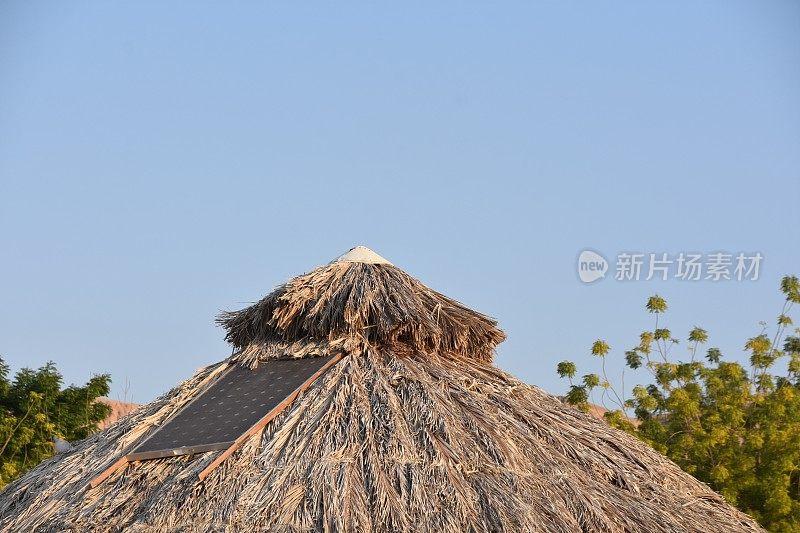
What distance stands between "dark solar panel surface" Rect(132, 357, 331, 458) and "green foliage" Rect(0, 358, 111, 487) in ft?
24.9

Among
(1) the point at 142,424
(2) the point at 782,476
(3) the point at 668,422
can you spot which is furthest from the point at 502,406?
(3) the point at 668,422

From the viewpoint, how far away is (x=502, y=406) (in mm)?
9391

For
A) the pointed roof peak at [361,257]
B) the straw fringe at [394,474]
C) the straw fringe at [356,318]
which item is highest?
the pointed roof peak at [361,257]

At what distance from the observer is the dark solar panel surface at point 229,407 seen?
8.66m

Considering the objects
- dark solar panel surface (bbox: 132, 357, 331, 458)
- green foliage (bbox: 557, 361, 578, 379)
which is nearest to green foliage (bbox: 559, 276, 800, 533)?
green foliage (bbox: 557, 361, 578, 379)

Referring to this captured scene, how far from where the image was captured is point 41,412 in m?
16.8

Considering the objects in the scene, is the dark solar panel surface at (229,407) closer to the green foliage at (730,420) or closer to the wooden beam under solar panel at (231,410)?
the wooden beam under solar panel at (231,410)

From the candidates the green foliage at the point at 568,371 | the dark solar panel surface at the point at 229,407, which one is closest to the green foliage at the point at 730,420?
the green foliage at the point at 568,371

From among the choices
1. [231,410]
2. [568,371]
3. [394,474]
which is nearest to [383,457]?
[394,474]

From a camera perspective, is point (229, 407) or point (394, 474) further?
point (229, 407)

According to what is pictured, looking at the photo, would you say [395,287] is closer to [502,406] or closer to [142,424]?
[502,406]

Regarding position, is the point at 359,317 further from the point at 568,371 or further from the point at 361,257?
the point at 568,371

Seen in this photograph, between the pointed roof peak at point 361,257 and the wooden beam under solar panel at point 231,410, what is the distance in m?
1.15

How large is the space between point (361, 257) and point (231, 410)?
1.96 metres
